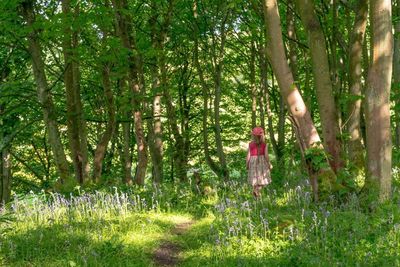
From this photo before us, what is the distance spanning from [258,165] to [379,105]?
3.30 metres

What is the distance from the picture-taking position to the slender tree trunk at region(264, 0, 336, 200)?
7.87 metres

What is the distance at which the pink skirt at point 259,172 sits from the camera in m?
9.64

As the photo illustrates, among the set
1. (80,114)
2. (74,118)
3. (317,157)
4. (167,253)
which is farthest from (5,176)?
(317,157)

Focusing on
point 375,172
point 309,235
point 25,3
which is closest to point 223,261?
point 309,235

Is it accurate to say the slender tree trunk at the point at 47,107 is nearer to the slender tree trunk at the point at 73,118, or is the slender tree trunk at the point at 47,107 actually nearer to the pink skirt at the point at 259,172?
the slender tree trunk at the point at 73,118

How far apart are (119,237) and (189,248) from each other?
1.08 m

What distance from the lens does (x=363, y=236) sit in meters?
5.58

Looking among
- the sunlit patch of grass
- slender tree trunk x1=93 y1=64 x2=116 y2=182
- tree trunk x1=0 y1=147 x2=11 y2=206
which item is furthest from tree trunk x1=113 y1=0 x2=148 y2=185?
tree trunk x1=0 y1=147 x2=11 y2=206

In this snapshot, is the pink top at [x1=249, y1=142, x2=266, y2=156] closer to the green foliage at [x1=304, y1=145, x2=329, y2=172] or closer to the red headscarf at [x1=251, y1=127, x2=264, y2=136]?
the red headscarf at [x1=251, y1=127, x2=264, y2=136]

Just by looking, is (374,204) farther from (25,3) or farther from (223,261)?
(25,3)

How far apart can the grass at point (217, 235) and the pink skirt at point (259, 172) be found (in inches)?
36.9

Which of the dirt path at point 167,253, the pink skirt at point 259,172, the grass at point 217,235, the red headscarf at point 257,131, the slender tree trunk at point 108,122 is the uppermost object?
the slender tree trunk at point 108,122

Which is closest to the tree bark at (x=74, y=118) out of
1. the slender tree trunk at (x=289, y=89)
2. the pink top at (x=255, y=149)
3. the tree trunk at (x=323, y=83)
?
the pink top at (x=255, y=149)

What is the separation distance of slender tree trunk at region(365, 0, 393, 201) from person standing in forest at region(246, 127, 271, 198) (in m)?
2.78
